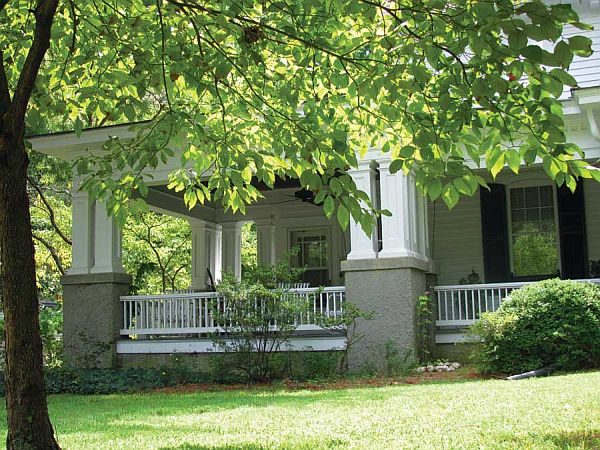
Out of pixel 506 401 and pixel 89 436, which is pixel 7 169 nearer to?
pixel 89 436

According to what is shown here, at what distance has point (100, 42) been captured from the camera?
24.0 ft

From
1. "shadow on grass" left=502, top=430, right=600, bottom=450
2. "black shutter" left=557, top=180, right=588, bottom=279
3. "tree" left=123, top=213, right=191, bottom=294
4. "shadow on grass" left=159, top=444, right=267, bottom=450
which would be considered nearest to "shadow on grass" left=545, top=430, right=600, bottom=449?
"shadow on grass" left=502, top=430, right=600, bottom=450

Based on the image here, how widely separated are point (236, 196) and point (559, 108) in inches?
111

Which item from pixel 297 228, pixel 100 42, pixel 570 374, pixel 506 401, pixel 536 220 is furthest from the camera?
pixel 297 228

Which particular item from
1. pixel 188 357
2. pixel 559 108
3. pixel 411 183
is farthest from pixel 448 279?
pixel 559 108

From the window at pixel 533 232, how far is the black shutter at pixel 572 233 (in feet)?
0.83

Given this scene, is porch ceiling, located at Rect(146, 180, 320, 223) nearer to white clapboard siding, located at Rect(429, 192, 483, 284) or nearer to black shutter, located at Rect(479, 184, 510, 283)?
white clapboard siding, located at Rect(429, 192, 483, 284)

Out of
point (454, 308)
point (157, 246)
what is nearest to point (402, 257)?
point (454, 308)

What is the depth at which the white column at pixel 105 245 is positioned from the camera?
14.7 meters

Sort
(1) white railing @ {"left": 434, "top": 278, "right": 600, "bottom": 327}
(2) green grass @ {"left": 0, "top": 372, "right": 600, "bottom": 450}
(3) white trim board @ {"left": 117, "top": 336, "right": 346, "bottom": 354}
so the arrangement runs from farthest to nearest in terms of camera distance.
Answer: (1) white railing @ {"left": 434, "top": 278, "right": 600, "bottom": 327} → (3) white trim board @ {"left": 117, "top": 336, "right": 346, "bottom": 354} → (2) green grass @ {"left": 0, "top": 372, "right": 600, "bottom": 450}

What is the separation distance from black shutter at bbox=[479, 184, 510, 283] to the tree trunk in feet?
39.0

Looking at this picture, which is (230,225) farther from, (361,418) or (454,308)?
(361,418)

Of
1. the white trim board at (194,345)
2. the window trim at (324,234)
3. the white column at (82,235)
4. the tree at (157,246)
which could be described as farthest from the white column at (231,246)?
the white trim board at (194,345)

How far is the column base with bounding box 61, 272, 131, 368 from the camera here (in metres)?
14.4
